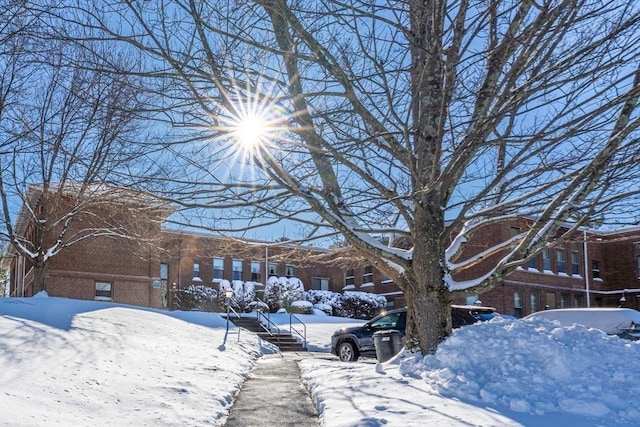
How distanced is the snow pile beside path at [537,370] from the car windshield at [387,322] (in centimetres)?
702

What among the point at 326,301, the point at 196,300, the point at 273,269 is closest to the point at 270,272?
the point at 273,269

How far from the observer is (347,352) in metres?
16.0

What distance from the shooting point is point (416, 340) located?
9.45 metres

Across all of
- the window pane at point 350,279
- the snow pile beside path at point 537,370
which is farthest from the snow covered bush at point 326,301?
the snow pile beside path at point 537,370

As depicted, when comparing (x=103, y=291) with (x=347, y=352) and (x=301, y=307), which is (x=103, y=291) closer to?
(x=301, y=307)

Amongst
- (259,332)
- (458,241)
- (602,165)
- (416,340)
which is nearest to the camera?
(602,165)

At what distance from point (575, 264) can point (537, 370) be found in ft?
100

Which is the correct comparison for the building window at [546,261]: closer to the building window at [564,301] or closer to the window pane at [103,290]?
the building window at [564,301]

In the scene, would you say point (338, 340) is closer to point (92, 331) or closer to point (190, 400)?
point (92, 331)

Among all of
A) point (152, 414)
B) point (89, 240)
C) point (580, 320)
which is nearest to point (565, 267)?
point (580, 320)

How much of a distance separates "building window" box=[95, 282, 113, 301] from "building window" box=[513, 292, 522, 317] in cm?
2101

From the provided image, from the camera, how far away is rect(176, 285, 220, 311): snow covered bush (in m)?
32.1

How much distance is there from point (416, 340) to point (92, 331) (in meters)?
6.85

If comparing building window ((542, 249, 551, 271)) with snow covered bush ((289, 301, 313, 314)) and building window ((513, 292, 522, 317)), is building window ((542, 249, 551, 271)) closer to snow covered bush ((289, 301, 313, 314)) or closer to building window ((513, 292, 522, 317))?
building window ((513, 292, 522, 317))
